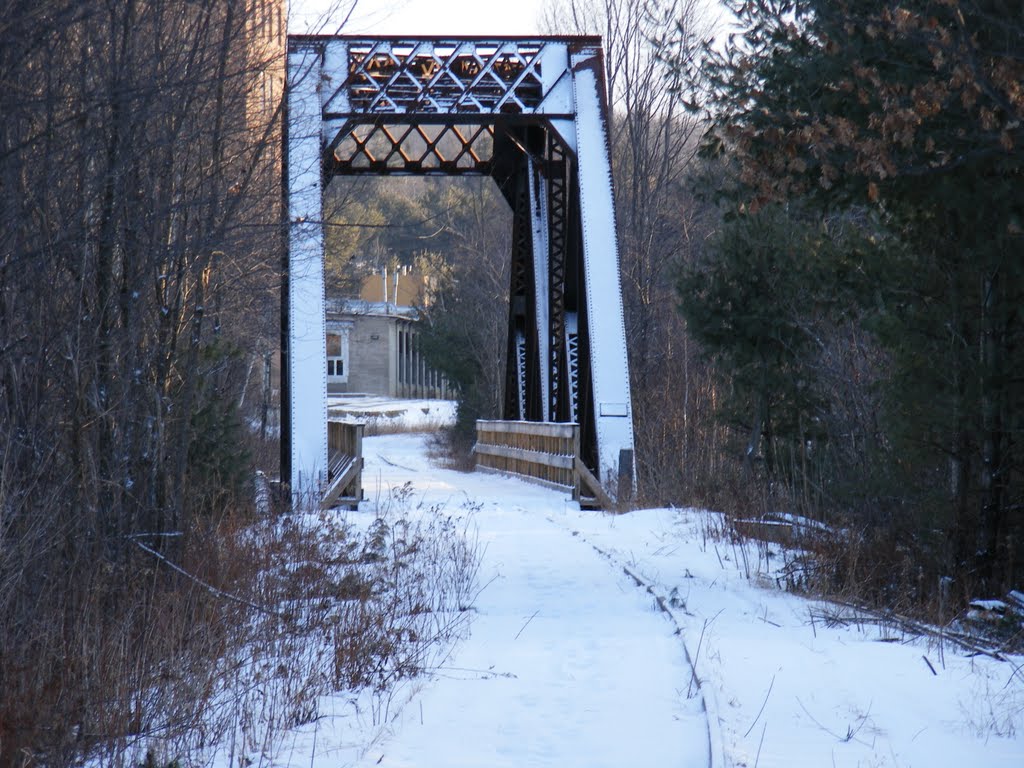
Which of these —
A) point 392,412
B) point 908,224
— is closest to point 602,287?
point 908,224

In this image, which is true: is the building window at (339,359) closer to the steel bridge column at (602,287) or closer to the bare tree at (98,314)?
the steel bridge column at (602,287)

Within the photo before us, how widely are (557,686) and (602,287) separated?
416 inches

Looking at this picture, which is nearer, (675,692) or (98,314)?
(675,692)

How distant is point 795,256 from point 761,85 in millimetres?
4970

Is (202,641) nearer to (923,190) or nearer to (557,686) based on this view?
(557,686)

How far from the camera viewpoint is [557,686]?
224 inches

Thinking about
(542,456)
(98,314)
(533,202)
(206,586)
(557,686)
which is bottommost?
(557,686)

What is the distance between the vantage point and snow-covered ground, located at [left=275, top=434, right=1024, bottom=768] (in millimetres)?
4598

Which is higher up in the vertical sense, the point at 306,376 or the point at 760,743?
the point at 306,376

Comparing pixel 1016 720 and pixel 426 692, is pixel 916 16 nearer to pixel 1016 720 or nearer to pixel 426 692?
pixel 1016 720

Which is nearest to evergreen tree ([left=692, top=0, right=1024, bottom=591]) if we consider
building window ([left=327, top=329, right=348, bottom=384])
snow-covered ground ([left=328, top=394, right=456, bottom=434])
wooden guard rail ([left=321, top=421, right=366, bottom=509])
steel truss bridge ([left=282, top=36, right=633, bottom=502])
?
steel truss bridge ([left=282, top=36, right=633, bottom=502])

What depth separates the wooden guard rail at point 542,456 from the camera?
15922 mm

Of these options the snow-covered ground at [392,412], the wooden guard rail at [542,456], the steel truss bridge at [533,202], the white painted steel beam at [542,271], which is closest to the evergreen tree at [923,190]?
the steel truss bridge at [533,202]

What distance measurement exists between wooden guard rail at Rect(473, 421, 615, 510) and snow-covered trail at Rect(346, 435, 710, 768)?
6.06 metres
